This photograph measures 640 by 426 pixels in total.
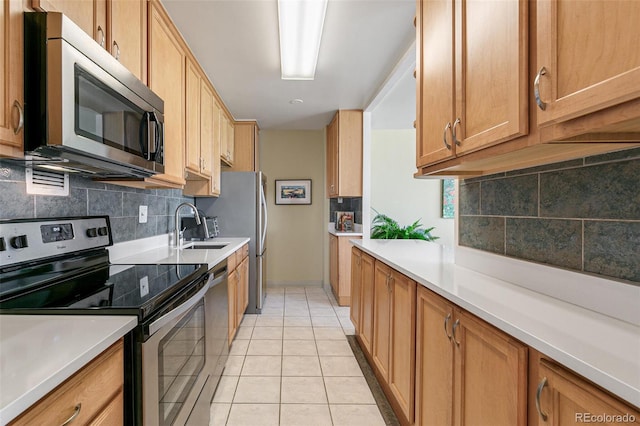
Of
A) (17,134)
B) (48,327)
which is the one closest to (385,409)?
(48,327)

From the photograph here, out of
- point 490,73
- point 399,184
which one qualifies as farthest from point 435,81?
point 399,184

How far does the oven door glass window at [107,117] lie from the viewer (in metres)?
1.16

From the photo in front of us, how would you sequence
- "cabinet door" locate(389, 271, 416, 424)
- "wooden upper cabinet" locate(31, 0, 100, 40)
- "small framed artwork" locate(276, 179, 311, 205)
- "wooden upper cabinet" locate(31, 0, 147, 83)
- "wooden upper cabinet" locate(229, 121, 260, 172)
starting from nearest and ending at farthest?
"wooden upper cabinet" locate(31, 0, 100, 40) < "wooden upper cabinet" locate(31, 0, 147, 83) < "cabinet door" locate(389, 271, 416, 424) < "wooden upper cabinet" locate(229, 121, 260, 172) < "small framed artwork" locate(276, 179, 311, 205)

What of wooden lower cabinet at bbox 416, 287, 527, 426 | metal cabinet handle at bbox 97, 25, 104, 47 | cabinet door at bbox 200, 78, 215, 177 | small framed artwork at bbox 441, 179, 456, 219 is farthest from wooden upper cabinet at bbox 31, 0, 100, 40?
small framed artwork at bbox 441, 179, 456, 219

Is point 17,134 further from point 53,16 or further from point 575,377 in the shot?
point 575,377

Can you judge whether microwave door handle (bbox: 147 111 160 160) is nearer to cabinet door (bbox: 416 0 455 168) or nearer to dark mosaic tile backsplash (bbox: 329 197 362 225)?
cabinet door (bbox: 416 0 455 168)

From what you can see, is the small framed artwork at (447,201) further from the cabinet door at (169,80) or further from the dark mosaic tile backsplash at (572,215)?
the cabinet door at (169,80)

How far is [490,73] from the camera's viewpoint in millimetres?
1136

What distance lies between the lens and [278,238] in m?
5.27

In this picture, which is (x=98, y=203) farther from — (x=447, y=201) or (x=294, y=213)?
(x=447, y=201)

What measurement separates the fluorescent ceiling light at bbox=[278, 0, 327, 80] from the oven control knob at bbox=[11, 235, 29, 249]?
5.72 feet

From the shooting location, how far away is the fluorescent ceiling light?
6.67ft

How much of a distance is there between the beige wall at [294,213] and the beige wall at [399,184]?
109cm

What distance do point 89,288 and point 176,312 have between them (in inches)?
13.2
